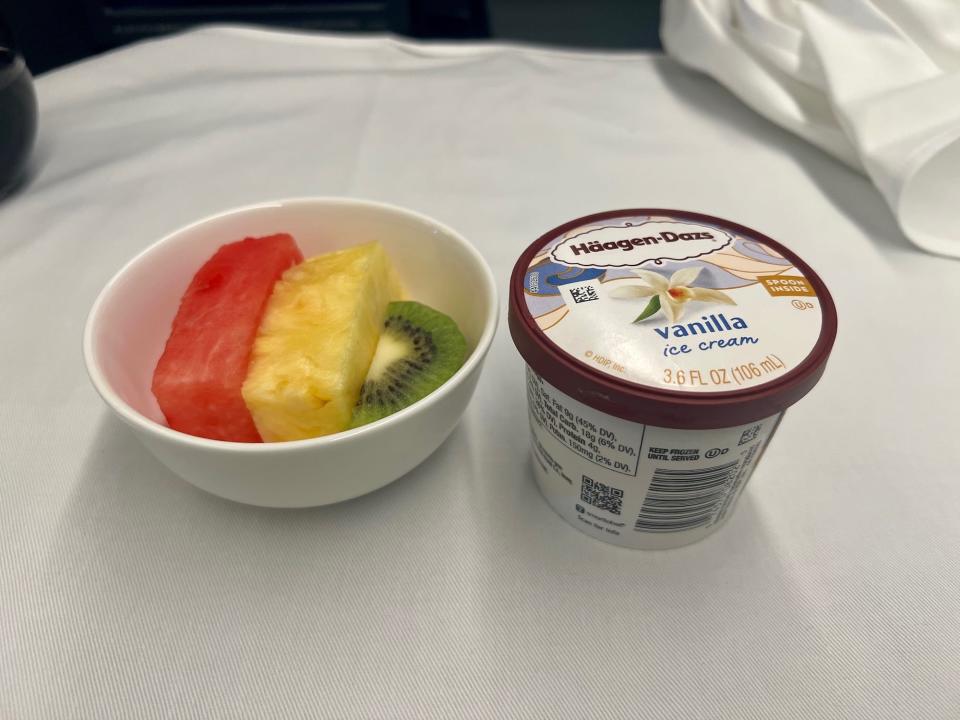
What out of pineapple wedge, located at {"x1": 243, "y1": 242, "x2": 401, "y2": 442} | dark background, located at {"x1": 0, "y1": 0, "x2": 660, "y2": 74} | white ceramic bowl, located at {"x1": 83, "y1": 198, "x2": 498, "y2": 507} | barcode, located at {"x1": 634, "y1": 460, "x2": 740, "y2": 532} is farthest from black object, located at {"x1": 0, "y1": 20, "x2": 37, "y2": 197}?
barcode, located at {"x1": 634, "y1": 460, "x2": 740, "y2": 532}

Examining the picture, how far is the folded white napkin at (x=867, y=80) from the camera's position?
2.91 feet

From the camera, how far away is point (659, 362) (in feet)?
1.48

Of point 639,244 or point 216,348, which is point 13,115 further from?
point 639,244

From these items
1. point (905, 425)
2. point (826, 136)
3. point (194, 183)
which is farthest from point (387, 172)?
point (905, 425)

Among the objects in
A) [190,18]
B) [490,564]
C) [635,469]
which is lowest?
[190,18]

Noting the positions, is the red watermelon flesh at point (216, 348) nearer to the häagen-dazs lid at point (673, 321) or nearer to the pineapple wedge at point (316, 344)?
the pineapple wedge at point (316, 344)

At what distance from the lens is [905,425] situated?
0.67m

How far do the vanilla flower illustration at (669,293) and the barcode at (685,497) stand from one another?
114 mm

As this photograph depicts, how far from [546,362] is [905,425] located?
1.41 ft

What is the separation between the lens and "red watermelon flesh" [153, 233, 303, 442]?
53 cm

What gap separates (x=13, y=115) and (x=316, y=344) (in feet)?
2.35

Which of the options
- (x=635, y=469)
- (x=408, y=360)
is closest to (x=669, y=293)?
(x=635, y=469)

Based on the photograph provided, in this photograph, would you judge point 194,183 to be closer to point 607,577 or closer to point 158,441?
point 158,441

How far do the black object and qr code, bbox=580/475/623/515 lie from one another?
922mm
